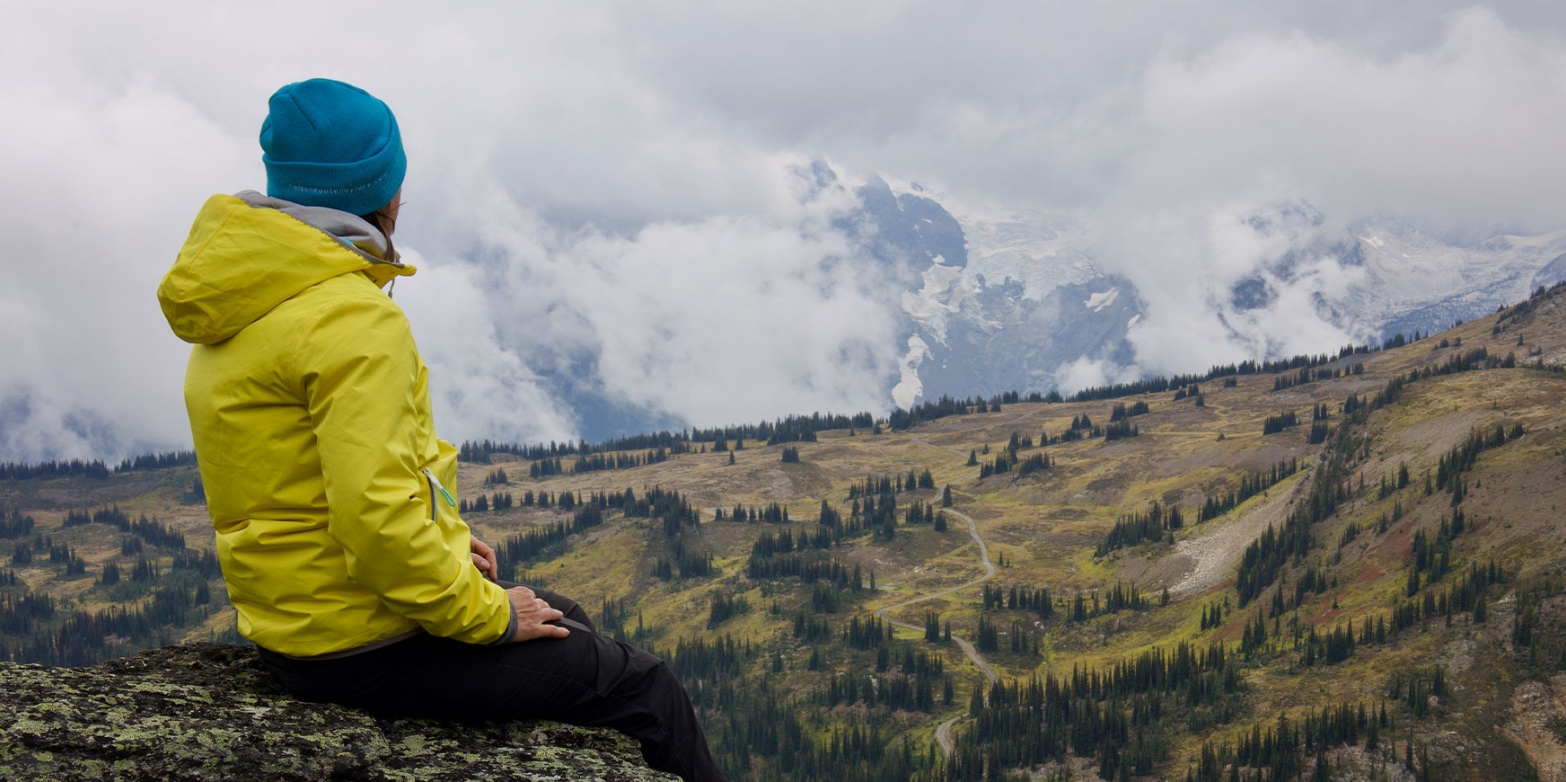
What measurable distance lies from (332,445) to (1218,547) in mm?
191052

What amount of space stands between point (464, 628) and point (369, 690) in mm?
1550

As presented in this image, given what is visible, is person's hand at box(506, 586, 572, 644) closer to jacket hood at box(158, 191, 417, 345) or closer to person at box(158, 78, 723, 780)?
person at box(158, 78, 723, 780)

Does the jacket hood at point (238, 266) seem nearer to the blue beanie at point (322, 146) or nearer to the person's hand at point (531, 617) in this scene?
the blue beanie at point (322, 146)

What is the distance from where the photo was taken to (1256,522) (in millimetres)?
182875

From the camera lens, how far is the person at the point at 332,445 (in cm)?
961

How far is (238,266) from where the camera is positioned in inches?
394

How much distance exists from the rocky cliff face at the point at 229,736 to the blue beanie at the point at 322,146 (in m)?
4.96

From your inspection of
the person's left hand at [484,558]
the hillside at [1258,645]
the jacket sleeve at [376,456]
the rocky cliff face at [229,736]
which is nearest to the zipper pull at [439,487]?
the jacket sleeve at [376,456]

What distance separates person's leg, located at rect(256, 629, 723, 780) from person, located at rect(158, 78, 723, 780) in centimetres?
3

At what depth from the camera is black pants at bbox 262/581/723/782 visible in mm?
10930

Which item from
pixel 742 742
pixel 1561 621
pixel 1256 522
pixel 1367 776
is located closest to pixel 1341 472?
pixel 1256 522

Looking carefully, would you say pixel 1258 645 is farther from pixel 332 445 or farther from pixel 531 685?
pixel 332 445

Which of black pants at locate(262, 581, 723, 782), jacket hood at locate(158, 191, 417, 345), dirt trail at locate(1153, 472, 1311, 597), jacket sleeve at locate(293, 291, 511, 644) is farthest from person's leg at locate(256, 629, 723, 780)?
dirt trail at locate(1153, 472, 1311, 597)

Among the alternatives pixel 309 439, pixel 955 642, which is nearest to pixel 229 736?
pixel 309 439
